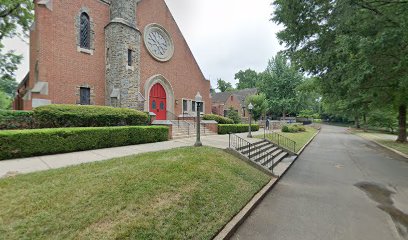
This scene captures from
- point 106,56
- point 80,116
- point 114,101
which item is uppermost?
point 106,56

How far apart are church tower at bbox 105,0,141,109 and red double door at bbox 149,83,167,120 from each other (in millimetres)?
2449

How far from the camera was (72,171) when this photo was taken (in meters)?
5.09

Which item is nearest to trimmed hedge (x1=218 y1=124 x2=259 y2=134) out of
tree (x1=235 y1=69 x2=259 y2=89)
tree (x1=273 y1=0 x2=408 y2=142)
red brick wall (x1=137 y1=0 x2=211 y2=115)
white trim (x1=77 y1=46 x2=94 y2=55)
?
red brick wall (x1=137 y1=0 x2=211 y2=115)

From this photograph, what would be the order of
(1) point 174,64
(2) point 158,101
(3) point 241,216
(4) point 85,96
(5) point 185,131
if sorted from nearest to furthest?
(3) point 241,216, (4) point 85,96, (5) point 185,131, (2) point 158,101, (1) point 174,64

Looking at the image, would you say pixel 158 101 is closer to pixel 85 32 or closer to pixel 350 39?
pixel 85 32

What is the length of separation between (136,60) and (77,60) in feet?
13.1

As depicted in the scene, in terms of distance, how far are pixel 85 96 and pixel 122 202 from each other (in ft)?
43.0

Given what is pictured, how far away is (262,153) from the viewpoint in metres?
10.1

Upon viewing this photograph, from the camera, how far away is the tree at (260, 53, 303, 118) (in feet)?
131

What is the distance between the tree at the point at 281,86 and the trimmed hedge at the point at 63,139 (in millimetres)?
35708

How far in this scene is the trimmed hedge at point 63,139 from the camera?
255 inches

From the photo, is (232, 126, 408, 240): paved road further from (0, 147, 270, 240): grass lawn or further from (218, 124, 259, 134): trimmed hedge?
(218, 124, 259, 134): trimmed hedge

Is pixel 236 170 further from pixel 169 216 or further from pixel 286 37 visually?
pixel 286 37

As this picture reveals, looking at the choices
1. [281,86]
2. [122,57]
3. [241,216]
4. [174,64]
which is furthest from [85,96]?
[281,86]
